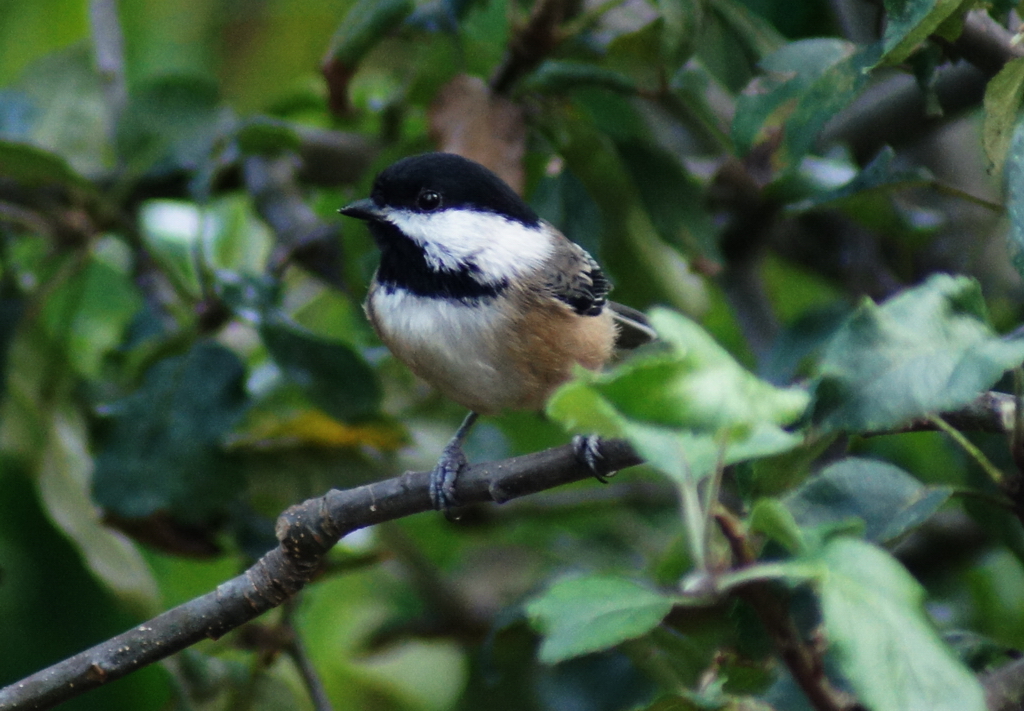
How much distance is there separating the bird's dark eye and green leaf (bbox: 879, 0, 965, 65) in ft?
3.20

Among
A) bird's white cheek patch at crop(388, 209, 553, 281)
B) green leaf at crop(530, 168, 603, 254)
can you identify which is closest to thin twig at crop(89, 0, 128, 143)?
bird's white cheek patch at crop(388, 209, 553, 281)

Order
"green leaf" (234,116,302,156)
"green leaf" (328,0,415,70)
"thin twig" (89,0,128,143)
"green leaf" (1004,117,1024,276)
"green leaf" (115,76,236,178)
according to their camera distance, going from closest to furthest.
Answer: "green leaf" (1004,117,1024,276), "green leaf" (328,0,415,70), "green leaf" (234,116,302,156), "green leaf" (115,76,236,178), "thin twig" (89,0,128,143)

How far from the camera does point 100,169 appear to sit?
278 centimetres

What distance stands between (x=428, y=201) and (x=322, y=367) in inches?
15.8

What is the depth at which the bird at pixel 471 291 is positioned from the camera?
2004mm

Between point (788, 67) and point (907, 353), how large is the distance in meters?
0.71

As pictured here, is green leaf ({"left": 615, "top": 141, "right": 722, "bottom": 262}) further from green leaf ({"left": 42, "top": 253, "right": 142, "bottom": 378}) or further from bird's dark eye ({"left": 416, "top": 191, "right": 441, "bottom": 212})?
green leaf ({"left": 42, "top": 253, "right": 142, "bottom": 378})

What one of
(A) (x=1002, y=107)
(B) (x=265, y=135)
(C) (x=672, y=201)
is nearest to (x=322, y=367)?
(B) (x=265, y=135)

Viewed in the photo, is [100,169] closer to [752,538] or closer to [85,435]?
[85,435]

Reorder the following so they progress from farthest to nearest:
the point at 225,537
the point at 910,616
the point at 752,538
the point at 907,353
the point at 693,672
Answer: the point at 225,537 → the point at 693,672 → the point at 752,538 → the point at 907,353 → the point at 910,616

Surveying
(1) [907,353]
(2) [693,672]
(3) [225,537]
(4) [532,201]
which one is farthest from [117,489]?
(1) [907,353]

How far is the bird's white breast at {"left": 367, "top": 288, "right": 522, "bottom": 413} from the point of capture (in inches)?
78.5

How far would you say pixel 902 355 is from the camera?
3.13ft

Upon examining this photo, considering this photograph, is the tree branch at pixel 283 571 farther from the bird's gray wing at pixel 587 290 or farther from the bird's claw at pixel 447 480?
the bird's gray wing at pixel 587 290
